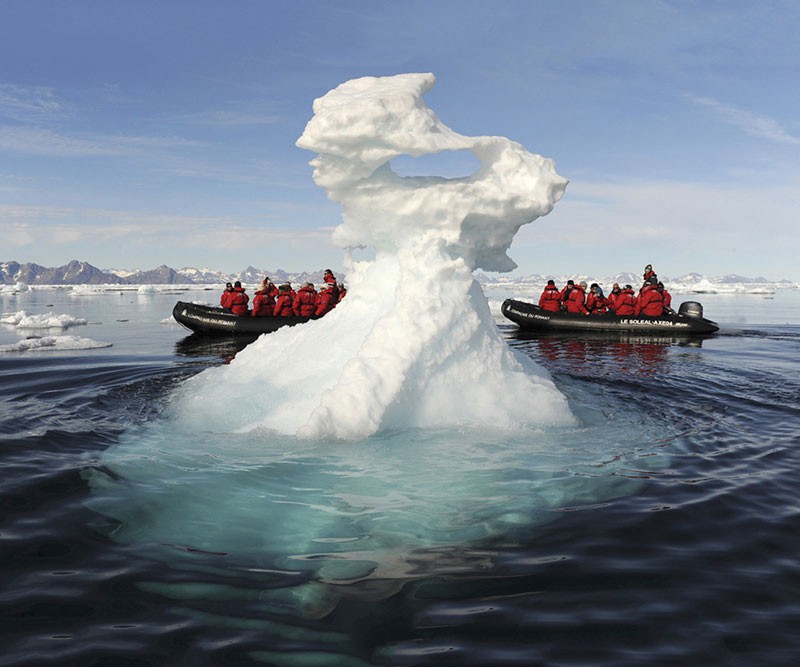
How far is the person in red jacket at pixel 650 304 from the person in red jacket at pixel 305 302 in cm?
1260

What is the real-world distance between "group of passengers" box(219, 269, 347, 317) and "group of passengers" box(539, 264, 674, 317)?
29.5 feet

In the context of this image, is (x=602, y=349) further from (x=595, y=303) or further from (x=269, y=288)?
(x=269, y=288)

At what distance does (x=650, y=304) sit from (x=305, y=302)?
13.3m

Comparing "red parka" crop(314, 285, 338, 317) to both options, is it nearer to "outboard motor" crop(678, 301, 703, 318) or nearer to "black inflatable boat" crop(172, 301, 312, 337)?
"black inflatable boat" crop(172, 301, 312, 337)

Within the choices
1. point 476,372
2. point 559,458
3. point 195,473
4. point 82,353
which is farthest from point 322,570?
point 82,353

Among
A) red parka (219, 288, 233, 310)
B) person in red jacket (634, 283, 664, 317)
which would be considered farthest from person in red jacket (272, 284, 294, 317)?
→ person in red jacket (634, 283, 664, 317)

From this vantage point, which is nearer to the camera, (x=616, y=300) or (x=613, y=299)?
(x=616, y=300)

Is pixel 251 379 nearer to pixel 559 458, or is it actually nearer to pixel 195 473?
pixel 195 473

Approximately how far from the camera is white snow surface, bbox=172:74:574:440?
7082mm

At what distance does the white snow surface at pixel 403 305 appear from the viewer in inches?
279

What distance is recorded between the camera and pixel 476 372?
762 centimetres

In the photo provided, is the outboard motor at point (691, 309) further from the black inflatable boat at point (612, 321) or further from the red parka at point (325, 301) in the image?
the red parka at point (325, 301)

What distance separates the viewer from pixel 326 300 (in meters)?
22.0

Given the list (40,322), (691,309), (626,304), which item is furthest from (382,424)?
(40,322)
